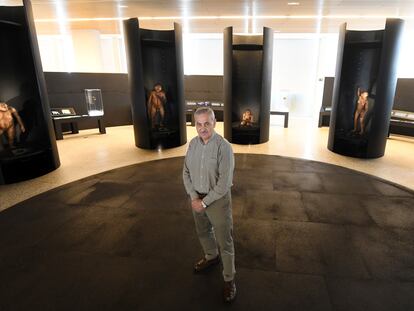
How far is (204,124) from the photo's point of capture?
207cm

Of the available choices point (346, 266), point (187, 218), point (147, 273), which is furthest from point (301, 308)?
point (187, 218)

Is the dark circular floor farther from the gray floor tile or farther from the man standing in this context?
the man standing

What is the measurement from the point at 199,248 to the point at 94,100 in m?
8.14

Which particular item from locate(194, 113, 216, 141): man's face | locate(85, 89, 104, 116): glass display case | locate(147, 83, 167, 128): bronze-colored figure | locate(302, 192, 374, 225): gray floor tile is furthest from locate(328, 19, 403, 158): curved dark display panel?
locate(85, 89, 104, 116): glass display case

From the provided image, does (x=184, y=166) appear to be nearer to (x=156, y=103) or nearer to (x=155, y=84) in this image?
(x=156, y=103)

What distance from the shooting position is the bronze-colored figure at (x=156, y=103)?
7188 mm

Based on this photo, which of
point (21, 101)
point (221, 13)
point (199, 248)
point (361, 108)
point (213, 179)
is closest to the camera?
point (213, 179)

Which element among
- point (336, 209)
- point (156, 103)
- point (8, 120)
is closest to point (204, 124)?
point (336, 209)

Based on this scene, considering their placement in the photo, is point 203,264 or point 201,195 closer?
point 201,195

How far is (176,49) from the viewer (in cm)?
714

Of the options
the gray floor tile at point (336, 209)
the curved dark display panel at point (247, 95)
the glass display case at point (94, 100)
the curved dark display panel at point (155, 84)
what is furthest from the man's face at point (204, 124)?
the glass display case at point (94, 100)

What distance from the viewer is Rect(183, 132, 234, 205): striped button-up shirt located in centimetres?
214

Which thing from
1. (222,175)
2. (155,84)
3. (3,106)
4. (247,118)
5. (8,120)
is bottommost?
(247,118)

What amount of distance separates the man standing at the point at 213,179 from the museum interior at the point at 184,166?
44 millimetres
